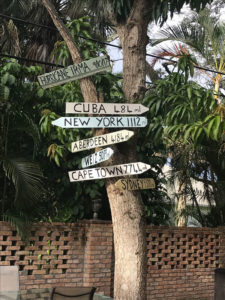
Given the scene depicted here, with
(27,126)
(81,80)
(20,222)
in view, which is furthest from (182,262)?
(81,80)

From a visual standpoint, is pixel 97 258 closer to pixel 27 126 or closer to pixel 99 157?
pixel 27 126

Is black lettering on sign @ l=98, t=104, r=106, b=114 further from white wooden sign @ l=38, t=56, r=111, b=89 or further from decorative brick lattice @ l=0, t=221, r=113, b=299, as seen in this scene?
decorative brick lattice @ l=0, t=221, r=113, b=299

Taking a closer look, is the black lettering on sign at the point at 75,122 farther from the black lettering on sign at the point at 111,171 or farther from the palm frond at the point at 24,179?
the palm frond at the point at 24,179

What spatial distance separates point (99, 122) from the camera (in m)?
5.79

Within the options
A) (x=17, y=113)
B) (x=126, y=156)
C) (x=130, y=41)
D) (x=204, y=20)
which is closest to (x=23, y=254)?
(x=17, y=113)

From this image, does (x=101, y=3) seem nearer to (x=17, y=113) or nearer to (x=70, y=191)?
(x=17, y=113)

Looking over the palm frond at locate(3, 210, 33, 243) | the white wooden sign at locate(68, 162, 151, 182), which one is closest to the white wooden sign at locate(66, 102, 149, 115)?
the white wooden sign at locate(68, 162, 151, 182)

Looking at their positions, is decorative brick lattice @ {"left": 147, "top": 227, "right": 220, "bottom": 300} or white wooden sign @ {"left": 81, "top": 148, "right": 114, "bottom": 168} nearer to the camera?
white wooden sign @ {"left": 81, "top": 148, "right": 114, "bottom": 168}

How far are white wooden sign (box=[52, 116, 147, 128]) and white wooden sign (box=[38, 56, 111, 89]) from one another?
63 cm

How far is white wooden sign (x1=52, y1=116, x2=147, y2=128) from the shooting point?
5.71m

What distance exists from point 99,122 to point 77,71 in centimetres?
73

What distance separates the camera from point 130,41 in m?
6.55

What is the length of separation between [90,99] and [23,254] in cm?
356

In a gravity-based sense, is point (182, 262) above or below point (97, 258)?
below
